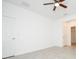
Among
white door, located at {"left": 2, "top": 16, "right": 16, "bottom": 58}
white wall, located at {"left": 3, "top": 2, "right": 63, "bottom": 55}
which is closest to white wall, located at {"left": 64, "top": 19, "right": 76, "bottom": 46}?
white wall, located at {"left": 3, "top": 2, "right": 63, "bottom": 55}

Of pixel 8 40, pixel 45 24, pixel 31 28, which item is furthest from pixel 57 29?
pixel 8 40

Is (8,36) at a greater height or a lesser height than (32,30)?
lesser

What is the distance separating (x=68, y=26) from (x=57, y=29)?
1.60 meters

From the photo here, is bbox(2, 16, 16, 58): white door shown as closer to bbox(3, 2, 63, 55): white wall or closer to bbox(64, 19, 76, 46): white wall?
bbox(3, 2, 63, 55): white wall

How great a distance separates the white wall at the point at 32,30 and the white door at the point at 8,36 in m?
0.21

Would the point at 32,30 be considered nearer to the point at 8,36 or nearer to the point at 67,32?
the point at 8,36

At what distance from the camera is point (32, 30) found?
21.7ft

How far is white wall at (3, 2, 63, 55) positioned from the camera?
5492 mm

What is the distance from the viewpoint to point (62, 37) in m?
9.03

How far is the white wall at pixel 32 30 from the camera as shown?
5.49 metres

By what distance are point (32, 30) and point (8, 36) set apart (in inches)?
74.9

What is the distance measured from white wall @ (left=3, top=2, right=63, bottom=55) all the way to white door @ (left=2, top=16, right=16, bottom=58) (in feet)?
0.68

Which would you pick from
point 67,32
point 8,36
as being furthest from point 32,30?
point 67,32

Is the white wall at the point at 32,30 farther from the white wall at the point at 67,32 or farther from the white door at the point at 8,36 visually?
the white wall at the point at 67,32
